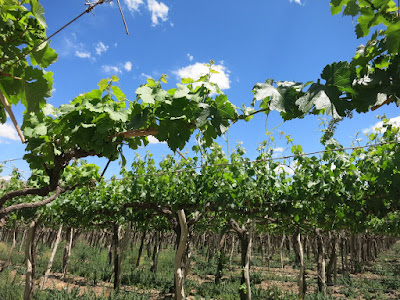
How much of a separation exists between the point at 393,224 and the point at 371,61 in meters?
7.48

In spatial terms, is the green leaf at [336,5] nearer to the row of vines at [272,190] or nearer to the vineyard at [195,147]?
the vineyard at [195,147]

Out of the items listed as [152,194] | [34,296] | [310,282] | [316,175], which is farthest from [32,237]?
[310,282]

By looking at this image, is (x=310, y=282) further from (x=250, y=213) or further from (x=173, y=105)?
(x=173, y=105)

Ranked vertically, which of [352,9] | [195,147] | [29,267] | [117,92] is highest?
[195,147]

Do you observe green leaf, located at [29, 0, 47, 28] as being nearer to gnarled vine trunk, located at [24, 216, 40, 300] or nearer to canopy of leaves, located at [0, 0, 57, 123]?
canopy of leaves, located at [0, 0, 57, 123]

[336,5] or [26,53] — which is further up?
[336,5]

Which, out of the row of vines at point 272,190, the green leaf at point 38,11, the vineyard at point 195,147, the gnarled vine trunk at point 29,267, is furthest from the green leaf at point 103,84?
the gnarled vine trunk at point 29,267

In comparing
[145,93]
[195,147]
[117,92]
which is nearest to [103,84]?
[117,92]

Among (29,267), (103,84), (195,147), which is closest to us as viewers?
(103,84)

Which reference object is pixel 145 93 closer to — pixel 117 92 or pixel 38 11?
pixel 117 92

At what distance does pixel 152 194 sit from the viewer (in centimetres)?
585

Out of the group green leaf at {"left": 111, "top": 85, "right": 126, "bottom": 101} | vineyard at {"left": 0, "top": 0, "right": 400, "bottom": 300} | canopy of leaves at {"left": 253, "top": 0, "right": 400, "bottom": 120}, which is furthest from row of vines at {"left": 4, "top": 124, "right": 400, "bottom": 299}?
canopy of leaves at {"left": 253, "top": 0, "right": 400, "bottom": 120}

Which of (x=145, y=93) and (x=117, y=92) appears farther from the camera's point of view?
(x=117, y=92)

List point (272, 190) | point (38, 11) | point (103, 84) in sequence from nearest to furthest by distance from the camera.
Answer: point (38, 11), point (103, 84), point (272, 190)
